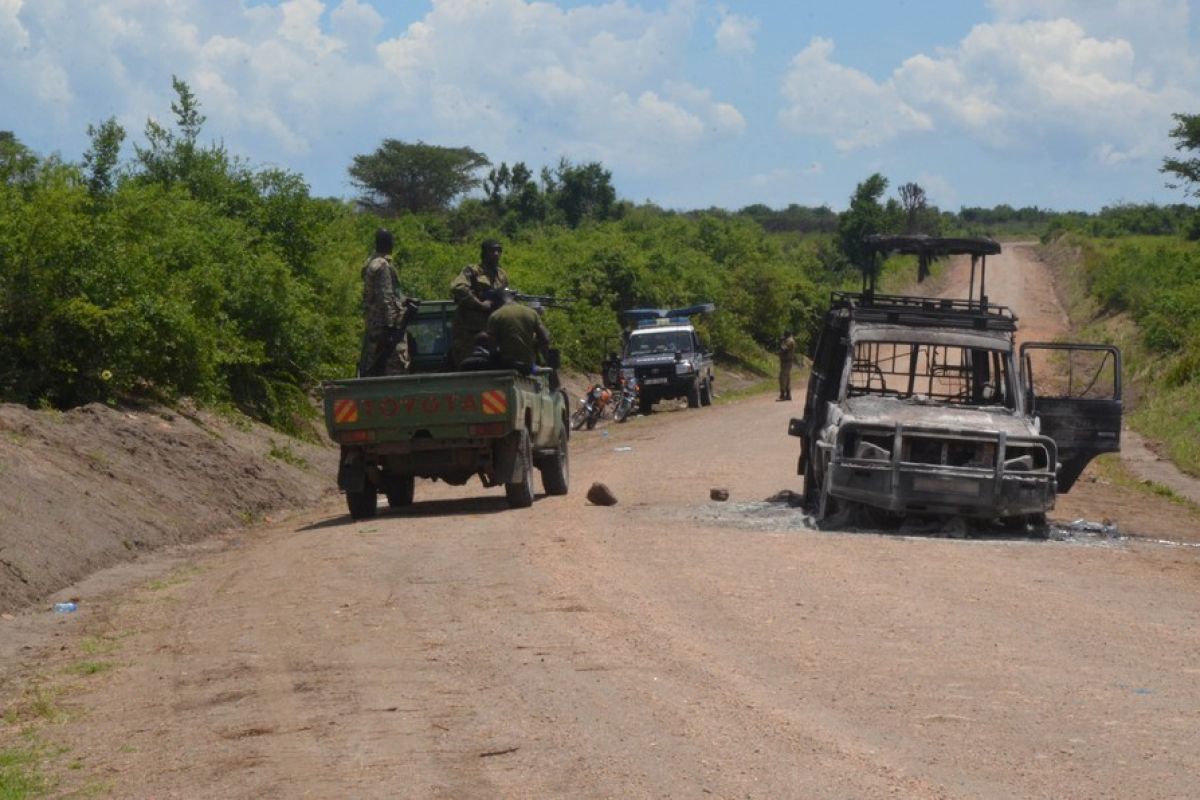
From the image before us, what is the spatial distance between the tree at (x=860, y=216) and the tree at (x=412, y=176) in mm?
20098

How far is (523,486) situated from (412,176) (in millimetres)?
63629

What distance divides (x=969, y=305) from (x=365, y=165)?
64.5 meters

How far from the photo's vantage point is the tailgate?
15352 millimetres

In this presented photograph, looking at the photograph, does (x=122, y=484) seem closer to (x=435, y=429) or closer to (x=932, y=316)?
(x=435, y=429)

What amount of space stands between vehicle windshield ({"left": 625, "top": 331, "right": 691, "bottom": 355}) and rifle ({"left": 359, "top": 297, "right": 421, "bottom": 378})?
2174cm

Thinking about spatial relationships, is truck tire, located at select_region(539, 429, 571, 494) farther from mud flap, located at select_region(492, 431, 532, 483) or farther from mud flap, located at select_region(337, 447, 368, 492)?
mud flap, located at select_region(337, 447, 368, 492)

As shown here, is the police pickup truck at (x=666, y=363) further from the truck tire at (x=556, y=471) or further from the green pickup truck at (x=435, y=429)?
the green pickup truck at (x=435, y=429)

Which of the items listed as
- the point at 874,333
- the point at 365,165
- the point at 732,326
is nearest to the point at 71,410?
the point at 874,333

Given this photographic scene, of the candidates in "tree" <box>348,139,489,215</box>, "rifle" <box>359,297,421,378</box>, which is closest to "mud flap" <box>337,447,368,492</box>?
"rifle" <box>359,297,421,378</box>

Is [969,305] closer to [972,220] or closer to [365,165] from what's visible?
[365,165]

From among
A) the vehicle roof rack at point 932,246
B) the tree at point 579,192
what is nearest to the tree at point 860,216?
the tree at point 579,192

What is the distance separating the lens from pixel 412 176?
7806 centimetres

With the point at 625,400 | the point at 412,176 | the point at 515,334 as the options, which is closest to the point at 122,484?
the point at 515,334

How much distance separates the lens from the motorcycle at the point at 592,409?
3388 cm
